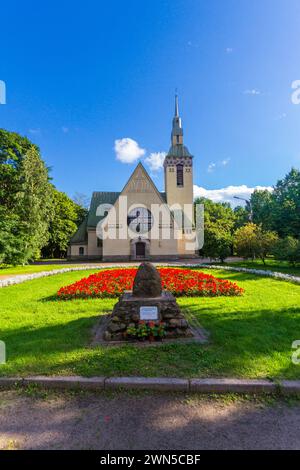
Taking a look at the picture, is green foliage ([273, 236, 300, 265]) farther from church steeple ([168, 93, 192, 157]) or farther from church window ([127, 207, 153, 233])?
church steeple ([168, 93, 192, 157])

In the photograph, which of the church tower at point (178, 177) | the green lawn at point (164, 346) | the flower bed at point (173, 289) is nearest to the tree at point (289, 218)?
the church tower at point (178, 177)

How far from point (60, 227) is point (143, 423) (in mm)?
40683

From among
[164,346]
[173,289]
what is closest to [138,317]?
[164,346]

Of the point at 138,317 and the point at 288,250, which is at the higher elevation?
the point at 288,250

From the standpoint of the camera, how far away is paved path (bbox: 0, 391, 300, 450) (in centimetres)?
232

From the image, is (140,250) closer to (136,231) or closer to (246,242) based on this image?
(136,231)

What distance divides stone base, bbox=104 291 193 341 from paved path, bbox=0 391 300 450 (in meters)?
1.76

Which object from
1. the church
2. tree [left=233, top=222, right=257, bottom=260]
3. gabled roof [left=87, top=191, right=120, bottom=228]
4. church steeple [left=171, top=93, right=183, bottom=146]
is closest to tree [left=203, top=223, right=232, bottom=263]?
tree [left=233, top=222, right=257, bottom=260]

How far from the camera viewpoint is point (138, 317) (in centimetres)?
497

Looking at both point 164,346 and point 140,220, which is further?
point 140,220

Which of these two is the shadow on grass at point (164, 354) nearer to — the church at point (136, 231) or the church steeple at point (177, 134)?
the church at point (136, 231)
